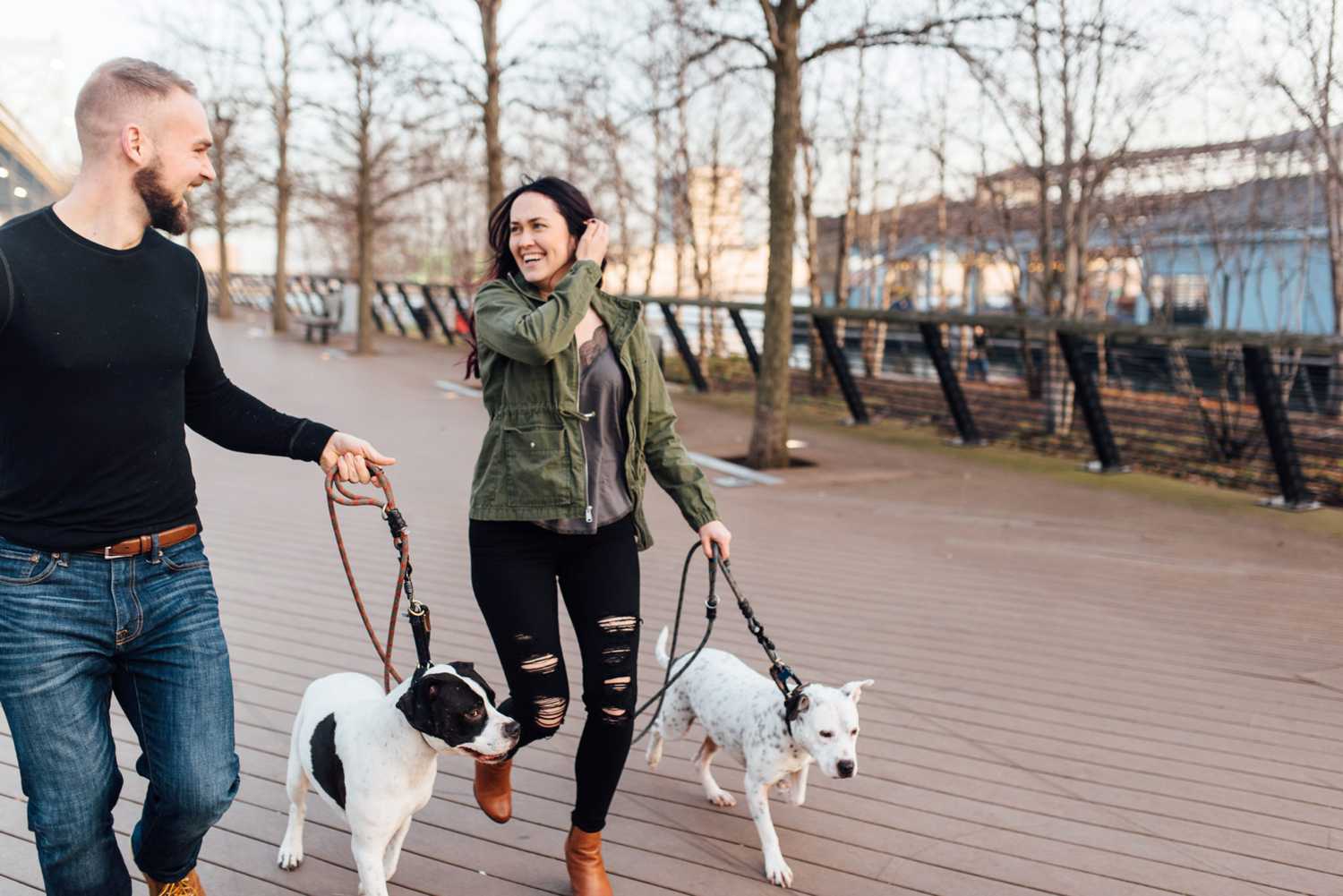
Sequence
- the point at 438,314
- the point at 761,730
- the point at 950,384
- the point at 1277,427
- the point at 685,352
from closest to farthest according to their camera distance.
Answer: the point at 761,730 → the point at 1277,427 → the point at 950,384 → the point at 685,352 → the point at 438,314

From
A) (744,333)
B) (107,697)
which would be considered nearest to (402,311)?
(744,333)

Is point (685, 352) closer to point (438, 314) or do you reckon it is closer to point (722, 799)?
point (438, 314)

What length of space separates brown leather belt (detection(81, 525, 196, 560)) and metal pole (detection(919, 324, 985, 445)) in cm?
1110

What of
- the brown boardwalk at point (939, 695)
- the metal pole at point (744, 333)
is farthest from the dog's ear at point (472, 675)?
the metal pole at point (744, 333)

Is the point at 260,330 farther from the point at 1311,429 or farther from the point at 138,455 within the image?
the point at 138,455

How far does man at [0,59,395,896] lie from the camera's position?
2.17 metres

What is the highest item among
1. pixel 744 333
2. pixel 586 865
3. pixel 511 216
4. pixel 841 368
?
pixel 511 216

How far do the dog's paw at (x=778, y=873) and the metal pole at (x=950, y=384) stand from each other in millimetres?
9892

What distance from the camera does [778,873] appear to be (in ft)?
10.7

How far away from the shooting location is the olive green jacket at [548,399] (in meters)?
2.88

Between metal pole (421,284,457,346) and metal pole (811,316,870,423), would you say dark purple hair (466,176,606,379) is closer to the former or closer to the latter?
metal pole (811,316,870,423)

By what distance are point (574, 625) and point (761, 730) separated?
0.77 metres

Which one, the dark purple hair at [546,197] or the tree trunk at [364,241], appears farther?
the tree trunk at [364,241]

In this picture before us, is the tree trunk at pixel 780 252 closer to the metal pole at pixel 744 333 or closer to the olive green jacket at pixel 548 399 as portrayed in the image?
the metal pole at pixel 744 333
